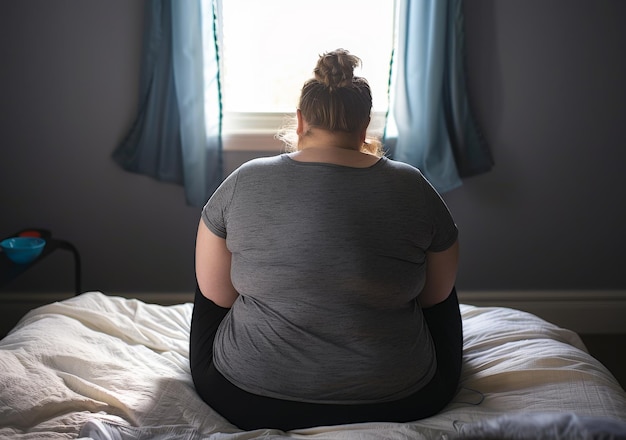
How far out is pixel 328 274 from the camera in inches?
57.5

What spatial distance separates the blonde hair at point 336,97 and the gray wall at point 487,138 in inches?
53.6

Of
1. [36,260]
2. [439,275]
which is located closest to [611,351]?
[439,275]

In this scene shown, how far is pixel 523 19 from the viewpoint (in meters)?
2.79

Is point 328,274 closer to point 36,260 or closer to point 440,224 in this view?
point 440,224

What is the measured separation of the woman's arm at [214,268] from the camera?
1621 millimetres

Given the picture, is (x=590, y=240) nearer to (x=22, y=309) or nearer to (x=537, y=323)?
(x=537, y=323)

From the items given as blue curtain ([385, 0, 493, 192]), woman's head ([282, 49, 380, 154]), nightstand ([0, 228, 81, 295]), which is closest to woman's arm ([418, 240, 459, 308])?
woman's head ([282, 49, 380, 154])

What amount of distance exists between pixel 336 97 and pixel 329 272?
1.21 feet

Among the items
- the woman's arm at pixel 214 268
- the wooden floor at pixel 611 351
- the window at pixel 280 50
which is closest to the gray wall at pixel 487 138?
the wooden floor at pixel 611 351

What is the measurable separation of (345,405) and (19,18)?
6.53ft

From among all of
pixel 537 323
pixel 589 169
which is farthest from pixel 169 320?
pixel 589 169

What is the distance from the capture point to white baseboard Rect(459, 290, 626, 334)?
3.05m

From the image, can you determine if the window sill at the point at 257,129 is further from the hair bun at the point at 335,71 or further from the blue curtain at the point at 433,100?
the hair bun at the point at 335,71

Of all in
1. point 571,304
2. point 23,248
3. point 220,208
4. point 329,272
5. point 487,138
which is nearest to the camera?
point 329,272
